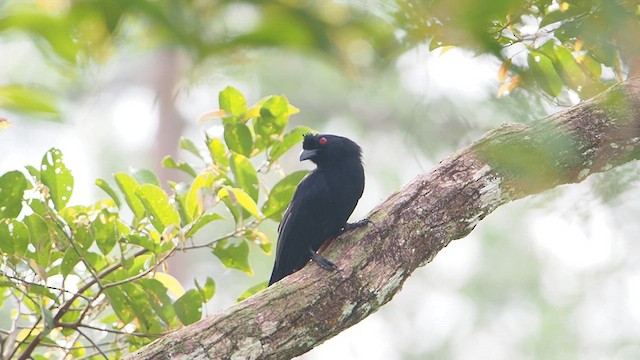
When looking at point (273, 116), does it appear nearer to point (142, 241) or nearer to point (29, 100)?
point (142, 241)

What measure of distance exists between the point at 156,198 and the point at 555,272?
13.6 metres

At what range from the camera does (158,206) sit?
10.1 ft

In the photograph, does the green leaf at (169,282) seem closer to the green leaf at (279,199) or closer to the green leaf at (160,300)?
the green leaf at (160,300)

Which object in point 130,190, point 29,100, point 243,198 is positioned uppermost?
point 130,190

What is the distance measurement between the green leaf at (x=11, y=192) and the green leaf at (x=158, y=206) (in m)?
0.42

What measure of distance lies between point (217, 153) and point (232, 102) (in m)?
0.22

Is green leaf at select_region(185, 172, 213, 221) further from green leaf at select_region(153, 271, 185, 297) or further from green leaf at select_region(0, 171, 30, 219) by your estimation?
green leaf at select_region(0, 171, 30, 219)

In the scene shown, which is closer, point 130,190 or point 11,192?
point 11,192

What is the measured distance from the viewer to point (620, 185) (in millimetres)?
1896

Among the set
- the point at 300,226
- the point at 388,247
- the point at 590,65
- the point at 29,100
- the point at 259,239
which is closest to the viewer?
the point at 29,100

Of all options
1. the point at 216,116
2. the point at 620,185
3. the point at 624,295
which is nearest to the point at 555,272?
the point at 624,295

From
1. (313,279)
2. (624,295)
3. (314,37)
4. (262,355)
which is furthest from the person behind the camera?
(624,295)

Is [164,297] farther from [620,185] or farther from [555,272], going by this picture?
[555,272]

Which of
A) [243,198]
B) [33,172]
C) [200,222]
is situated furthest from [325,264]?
[33,172]
